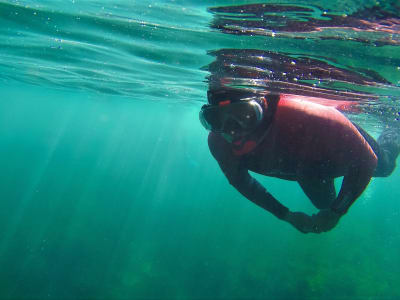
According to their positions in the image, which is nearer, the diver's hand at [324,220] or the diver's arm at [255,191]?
the diver's hand at [324,220]

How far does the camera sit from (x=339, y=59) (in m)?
7.29

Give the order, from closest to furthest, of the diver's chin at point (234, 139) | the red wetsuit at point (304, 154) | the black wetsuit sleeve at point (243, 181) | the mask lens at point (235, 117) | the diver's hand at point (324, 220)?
the red wetsuit at point (304, 154), the diver's hand at point (324, 220), the mask lens at point (235, 117), the diver's chin at point (234, 139), the black wetsuit sleeve at point (243, 181)

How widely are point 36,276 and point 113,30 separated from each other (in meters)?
12.2

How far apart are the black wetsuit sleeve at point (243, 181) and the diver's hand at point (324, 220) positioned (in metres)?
0.43

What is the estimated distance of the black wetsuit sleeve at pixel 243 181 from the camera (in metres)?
3.79

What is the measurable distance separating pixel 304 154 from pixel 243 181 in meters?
0.94

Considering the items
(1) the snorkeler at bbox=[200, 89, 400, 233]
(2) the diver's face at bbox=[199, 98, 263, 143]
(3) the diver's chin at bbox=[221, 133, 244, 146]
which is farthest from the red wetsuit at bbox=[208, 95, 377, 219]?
(2) the diver's face at bbox=[199, 98, 263, 143]

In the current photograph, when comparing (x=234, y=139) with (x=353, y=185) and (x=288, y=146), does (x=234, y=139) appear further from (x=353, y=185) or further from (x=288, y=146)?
(x=353, y=185)

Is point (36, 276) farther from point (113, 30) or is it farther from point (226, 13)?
point (226, 13)

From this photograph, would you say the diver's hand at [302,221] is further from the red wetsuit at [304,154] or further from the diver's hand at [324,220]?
the red wetsuit at [304,154]

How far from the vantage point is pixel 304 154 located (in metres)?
3.62

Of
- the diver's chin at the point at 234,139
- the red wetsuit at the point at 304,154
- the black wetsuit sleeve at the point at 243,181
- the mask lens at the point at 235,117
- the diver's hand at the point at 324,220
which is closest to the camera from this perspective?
the red wetsuit at the point at 304,154

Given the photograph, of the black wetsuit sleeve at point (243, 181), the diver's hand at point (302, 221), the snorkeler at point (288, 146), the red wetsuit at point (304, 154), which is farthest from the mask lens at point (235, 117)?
the diver's hand at point (302, 221)

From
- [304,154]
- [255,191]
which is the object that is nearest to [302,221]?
[255,191]
